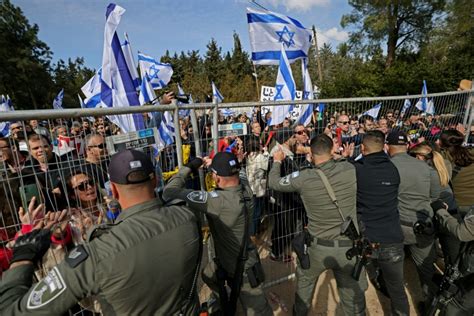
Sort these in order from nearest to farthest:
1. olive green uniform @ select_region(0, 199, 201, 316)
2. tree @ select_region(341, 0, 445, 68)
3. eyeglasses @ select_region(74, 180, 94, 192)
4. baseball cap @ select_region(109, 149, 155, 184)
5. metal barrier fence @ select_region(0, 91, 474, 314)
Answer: olive green uniform @ select_region(0, 199, 201, 316) → baseball cap @ select_region(109, 149, 155, 184) → metal barrier fence @ select_region(0, 91, 474, 314) → eyeglasses @ select_region(74, 180, 94, 192) → tree @ select_region(341, 0, 445, 68)

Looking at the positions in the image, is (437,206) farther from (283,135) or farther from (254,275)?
(254,275)

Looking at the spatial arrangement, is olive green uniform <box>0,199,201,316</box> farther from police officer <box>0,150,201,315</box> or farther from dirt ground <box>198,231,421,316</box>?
dirt ground <box>198,231,421,316</box>

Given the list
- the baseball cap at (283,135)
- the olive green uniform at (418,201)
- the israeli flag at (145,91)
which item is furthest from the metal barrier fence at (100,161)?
the olive green uniform at (418,201)

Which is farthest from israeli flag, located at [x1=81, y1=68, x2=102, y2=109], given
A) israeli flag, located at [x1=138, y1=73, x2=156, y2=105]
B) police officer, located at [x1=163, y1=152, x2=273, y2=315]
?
police officer, located at [x1=163, y1=152, x2=273, y2=315]

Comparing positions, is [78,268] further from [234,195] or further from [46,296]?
[234,195]

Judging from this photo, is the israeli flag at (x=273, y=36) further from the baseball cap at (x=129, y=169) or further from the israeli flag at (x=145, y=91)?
the baseball cap at (x=129, y=169)

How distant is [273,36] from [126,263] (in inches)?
177

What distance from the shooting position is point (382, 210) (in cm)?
301

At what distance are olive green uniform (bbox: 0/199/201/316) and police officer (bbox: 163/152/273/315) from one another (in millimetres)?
696

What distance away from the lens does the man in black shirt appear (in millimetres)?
2951

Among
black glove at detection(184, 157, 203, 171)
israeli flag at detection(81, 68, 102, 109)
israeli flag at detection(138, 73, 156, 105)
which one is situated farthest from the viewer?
israeli flag at detection(81, 68, 102, 109)

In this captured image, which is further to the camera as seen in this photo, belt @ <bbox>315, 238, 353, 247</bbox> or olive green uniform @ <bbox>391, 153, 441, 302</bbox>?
olive green uniform @ <bbox>391, 153, 441, 302</bbox>

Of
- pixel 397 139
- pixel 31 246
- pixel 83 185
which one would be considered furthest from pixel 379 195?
pixel 31 246

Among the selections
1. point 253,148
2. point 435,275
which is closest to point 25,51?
point 253,148
